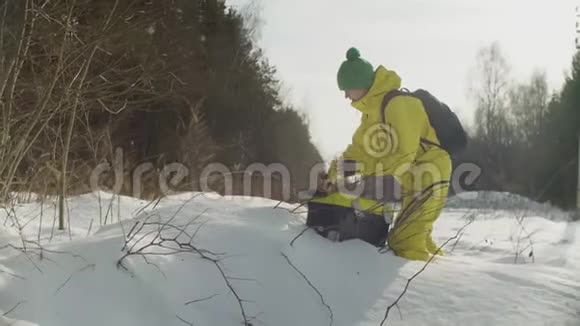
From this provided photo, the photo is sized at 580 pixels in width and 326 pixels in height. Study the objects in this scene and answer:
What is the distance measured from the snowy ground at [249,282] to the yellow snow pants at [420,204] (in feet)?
0.69

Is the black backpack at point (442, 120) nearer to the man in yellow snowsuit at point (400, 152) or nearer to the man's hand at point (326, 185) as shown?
the man in yellow snowsuit at point (400, 152)

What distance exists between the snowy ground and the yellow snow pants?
0.21 meters

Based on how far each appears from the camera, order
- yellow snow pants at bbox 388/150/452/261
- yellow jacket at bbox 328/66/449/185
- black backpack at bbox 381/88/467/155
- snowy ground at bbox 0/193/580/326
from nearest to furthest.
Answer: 1. snowy ground at bbox 0/193/580/326
2. yellow snow pants at bbox 388/150/452/261
3. yellow jacket at bbox 328/66/449/185
4. black backpack at bbox 381/88/467/155

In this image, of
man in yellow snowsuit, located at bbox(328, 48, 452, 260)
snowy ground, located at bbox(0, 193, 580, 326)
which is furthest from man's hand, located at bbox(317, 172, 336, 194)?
snowy ground, located at bbox(0, 193, 580, 326)

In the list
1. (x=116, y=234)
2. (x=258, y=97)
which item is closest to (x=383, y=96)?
(x=116, y=234)

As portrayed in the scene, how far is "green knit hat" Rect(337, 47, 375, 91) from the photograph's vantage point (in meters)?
3.50

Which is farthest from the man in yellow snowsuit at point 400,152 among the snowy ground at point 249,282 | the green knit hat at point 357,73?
the snowy ground at point 249,282

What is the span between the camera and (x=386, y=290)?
2.47m

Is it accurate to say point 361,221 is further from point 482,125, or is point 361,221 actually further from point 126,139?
point 482,125

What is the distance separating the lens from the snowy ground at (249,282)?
2074mm

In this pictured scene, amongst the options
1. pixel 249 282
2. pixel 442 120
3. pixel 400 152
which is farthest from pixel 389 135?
pixel 249 282

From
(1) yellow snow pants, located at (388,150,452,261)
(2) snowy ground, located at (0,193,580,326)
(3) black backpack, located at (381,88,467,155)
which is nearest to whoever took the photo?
(2) snowy ground, located at (0,193,580,326)

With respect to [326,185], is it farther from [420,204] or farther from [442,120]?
[442,120]

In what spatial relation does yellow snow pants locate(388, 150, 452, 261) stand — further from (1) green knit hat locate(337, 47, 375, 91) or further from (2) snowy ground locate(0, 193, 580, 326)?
(1) green knit hat locate(337, 47, 375, 91)
